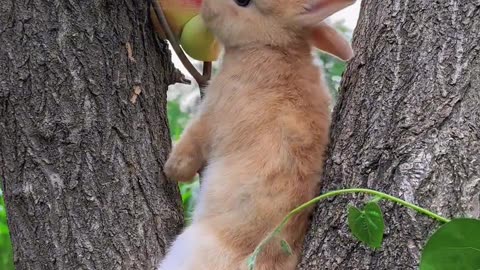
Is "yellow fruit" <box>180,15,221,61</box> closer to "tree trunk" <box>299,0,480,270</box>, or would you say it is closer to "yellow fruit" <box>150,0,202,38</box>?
"yellow fruit" <box>150,0,202,38</box>

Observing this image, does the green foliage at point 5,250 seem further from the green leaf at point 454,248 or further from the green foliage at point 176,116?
the green leaf at point 454,248

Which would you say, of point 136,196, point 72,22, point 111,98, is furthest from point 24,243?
point 72,22

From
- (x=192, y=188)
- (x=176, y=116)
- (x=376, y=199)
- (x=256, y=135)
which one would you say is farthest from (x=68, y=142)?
(x=176, y=116)

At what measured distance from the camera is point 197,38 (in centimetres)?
239

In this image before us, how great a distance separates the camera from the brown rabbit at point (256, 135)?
201cm

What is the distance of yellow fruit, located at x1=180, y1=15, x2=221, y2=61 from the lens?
239 cm

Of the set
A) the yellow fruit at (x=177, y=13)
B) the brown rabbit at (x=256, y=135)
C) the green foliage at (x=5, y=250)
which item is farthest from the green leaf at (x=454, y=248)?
the green foliage at (x=5, y=250)

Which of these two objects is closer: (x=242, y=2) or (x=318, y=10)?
(x=318, y=10)

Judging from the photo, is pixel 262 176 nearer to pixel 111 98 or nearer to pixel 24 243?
pixel 111 98

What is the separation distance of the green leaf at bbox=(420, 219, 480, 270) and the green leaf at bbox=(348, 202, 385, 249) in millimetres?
130

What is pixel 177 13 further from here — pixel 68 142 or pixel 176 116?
pixel 176 116

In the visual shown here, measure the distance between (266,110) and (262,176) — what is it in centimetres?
22

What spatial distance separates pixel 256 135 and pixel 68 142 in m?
0.54

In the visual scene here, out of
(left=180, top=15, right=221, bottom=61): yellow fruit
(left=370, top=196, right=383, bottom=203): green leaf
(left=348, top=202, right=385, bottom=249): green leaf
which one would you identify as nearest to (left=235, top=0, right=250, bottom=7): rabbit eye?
(left=180, top=15, right=221, bottom=61): yellow fruit
